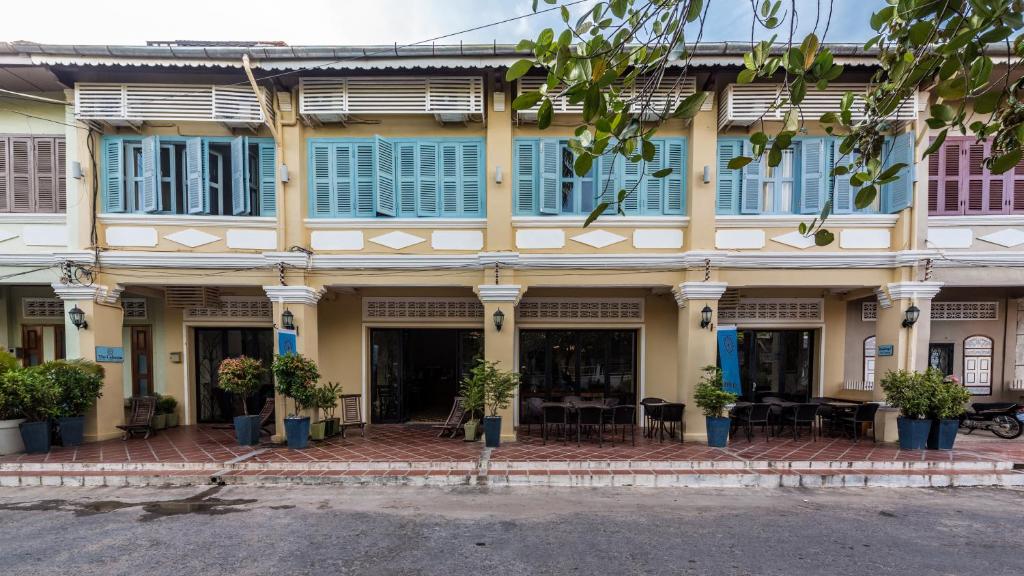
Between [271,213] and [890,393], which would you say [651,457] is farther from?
[271,213]

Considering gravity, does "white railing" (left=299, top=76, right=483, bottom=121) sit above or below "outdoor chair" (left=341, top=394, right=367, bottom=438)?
above

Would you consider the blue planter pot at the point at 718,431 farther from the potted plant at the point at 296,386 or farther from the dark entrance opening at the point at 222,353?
the dark entrance opening at the point at 222,353

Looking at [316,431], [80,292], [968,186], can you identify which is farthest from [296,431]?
[968,186]

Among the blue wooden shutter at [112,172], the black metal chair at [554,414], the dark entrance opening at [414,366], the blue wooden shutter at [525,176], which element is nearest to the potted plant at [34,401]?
the blue wooden shutter at [112,172]

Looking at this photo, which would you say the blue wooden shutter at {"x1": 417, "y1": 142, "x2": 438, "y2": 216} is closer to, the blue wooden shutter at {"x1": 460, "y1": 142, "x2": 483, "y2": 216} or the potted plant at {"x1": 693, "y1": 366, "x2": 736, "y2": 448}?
the blue wooden shutter at {"x1": 460, "y1": 142, "x2": 483, "y2": 216}

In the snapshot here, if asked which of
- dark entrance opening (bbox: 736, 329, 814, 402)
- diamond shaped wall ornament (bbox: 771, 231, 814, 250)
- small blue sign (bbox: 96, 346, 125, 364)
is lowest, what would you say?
dark entrance opening (bbox: 736, 329, 814, 402)

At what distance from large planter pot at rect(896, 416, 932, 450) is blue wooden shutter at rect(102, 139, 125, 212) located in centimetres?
1454

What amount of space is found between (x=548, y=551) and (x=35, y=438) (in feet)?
29.0

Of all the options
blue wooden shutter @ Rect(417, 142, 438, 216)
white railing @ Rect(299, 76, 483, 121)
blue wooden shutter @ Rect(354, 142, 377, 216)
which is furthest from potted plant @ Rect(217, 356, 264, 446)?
white railing @ Rect(299, 76, 483, 121)

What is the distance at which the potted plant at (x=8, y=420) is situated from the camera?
7.39m

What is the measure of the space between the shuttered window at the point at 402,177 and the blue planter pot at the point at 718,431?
5.64 m

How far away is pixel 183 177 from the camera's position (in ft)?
27.9

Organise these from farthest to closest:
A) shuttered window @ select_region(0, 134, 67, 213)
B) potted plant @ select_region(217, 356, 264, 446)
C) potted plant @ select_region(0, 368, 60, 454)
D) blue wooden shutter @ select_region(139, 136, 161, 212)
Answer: shuttered window @ select_region(0, 134, 67, 213), blue wooden shutter @ select_region(139, 136, 161, 212), potted plant @ select_region(217, 356, 264, 446), potted plant @ select_region(0, 368, 60, 454)

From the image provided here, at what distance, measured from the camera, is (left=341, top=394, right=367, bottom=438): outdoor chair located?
360 inches
